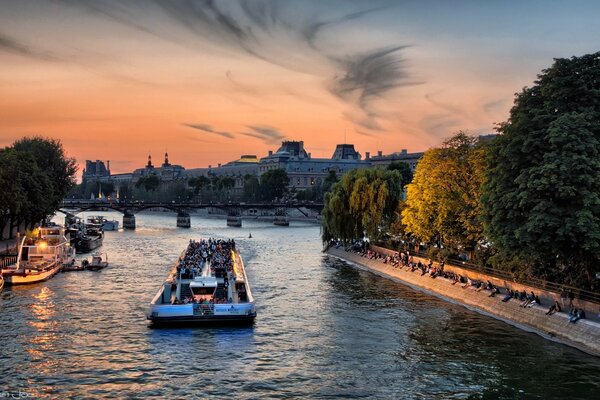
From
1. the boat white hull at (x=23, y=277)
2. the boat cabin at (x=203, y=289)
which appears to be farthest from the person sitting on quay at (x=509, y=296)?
the boat white hull at (x=23, y=277)

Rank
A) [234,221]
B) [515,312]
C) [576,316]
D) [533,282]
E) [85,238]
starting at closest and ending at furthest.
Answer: [576,316] < [515,312] < [533,282] < [85,238] < [234,221]

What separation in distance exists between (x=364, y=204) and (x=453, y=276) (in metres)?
27.7

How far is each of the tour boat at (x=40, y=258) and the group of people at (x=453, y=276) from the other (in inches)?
1485

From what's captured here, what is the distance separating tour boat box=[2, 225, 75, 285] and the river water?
3001mm

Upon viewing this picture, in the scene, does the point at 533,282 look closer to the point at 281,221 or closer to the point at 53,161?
the point at 53,161

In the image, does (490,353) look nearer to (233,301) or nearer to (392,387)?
(392,387)

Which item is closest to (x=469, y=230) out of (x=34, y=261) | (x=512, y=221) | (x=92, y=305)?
(x=512, y=221)

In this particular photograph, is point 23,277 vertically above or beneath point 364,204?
beneath

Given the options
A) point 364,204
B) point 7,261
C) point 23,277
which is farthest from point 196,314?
point 364,204

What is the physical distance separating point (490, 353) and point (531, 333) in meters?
5.48

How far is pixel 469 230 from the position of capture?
58156 mm

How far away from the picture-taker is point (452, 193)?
60.8m

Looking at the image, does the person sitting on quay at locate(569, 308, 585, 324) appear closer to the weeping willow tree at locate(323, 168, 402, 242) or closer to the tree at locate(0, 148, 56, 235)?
the weeping willow tree at locate(323, 168, 402, 242)

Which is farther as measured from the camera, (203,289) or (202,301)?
(203,289)
